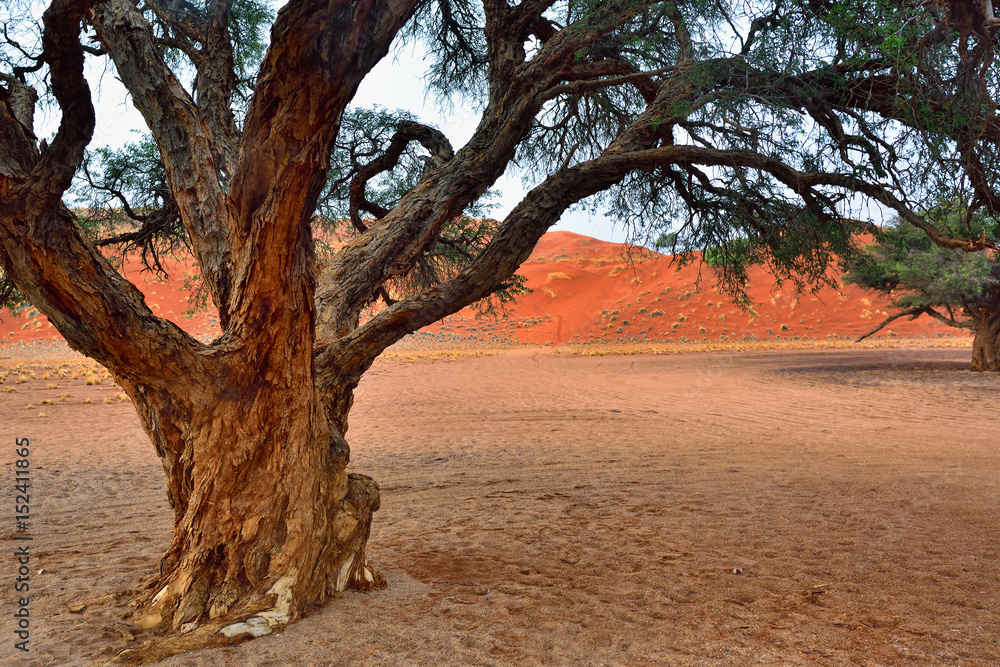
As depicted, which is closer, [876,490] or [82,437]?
[876,490]

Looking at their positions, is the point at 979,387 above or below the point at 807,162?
below

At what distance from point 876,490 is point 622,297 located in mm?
60854

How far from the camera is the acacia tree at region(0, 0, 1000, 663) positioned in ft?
9.28

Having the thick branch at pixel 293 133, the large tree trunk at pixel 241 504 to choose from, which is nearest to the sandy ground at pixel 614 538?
the large tree trunk at pixel 241 504

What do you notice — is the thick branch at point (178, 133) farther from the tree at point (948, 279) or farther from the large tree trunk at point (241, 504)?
the tree at point (948, 279)

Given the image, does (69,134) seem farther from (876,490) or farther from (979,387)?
(979,387)

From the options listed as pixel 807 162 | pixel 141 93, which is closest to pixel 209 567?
pixel 141 93

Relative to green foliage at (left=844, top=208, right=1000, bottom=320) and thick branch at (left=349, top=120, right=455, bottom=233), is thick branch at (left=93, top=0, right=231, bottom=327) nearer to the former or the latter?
thick branch at (left=349, top=120, right=455, bottom=233)

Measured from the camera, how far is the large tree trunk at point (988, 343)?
1850 centimetres

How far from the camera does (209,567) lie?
3447 millimetres

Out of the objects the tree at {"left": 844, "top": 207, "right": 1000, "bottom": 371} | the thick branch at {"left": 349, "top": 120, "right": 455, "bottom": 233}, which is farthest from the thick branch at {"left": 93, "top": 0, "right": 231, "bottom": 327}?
the tree at {"left": 844, "top": 207, "right": 1000, "bottom": 371}

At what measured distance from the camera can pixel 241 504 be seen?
11.3 ft

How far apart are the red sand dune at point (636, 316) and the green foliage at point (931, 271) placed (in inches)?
1033

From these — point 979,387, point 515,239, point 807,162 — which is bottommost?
point 979,387
